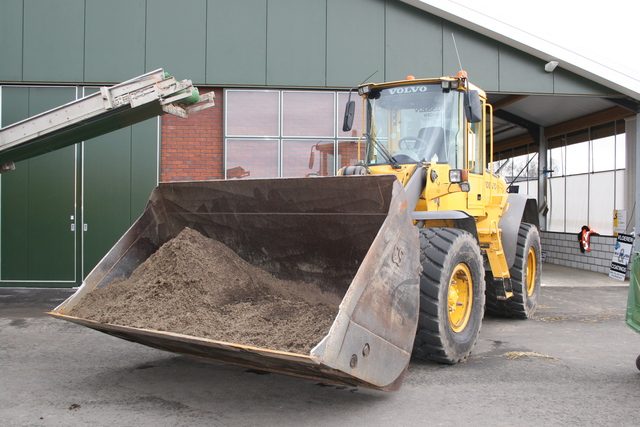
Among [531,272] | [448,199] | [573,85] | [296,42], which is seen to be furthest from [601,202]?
[448,199]

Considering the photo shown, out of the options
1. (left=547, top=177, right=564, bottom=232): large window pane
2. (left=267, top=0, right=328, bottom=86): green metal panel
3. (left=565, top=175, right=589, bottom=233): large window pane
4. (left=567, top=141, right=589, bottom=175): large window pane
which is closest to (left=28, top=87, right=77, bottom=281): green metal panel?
(left=267, top=0, right=328, bottom=86): green metal panel

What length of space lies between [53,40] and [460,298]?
9206mm

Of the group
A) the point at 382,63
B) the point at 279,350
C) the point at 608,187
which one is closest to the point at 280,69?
the point at 382,63

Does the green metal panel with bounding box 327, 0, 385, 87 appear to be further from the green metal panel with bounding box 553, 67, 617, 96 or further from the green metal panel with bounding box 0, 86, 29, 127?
the green metal panel with bounding box 0, 86, 29, 127

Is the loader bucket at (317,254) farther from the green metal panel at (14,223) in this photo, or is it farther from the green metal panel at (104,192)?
the green metal panel at (14,223)

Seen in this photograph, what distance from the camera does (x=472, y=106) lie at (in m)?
5.59

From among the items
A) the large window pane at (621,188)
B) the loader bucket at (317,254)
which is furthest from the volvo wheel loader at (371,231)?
the large window pane at (621,188)

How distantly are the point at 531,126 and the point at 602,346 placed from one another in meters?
Result: 12.0

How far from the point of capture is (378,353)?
12.1ft

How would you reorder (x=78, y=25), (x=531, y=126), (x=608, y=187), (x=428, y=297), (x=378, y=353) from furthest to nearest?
1. (x=531, y=126)
2. (x=608, y=187)
3. (x=78, y=25)
4. (x=428, y=297)
5. (x=378, y=353)

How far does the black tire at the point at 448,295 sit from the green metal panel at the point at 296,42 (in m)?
6.34

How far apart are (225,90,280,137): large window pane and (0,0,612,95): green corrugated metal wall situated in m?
0.28

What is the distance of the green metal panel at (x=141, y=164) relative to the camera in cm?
1069

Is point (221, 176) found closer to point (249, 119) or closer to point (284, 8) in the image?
point (249, 119)
